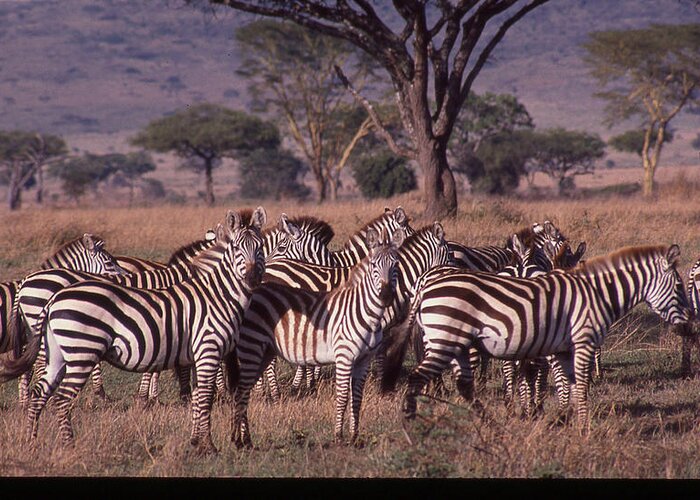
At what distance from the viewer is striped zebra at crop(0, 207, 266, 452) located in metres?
6.08

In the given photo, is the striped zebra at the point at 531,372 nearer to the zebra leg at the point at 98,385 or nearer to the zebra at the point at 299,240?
the zebra at the point at 299,240

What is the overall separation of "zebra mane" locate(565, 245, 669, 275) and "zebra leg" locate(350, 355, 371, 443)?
176cm

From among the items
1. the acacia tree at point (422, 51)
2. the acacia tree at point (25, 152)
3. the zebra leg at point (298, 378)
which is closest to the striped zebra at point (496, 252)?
the zebra leg at point (298, 378)

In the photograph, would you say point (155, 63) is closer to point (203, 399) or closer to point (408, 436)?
point (203, 399)

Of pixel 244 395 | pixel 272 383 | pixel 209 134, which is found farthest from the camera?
pixel 209 134

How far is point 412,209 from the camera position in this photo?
1991 centimetres

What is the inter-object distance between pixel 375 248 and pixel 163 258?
9.69 meters

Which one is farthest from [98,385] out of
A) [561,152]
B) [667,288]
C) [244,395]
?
[561,152]

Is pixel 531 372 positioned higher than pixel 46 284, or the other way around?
pixel 46 284

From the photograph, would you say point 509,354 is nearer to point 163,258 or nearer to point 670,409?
point 670,409

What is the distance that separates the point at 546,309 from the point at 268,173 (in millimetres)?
45197

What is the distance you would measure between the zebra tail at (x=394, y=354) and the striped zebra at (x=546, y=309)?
0.04 meters

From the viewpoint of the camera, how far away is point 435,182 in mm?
17656

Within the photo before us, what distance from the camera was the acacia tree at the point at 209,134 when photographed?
135 feet
